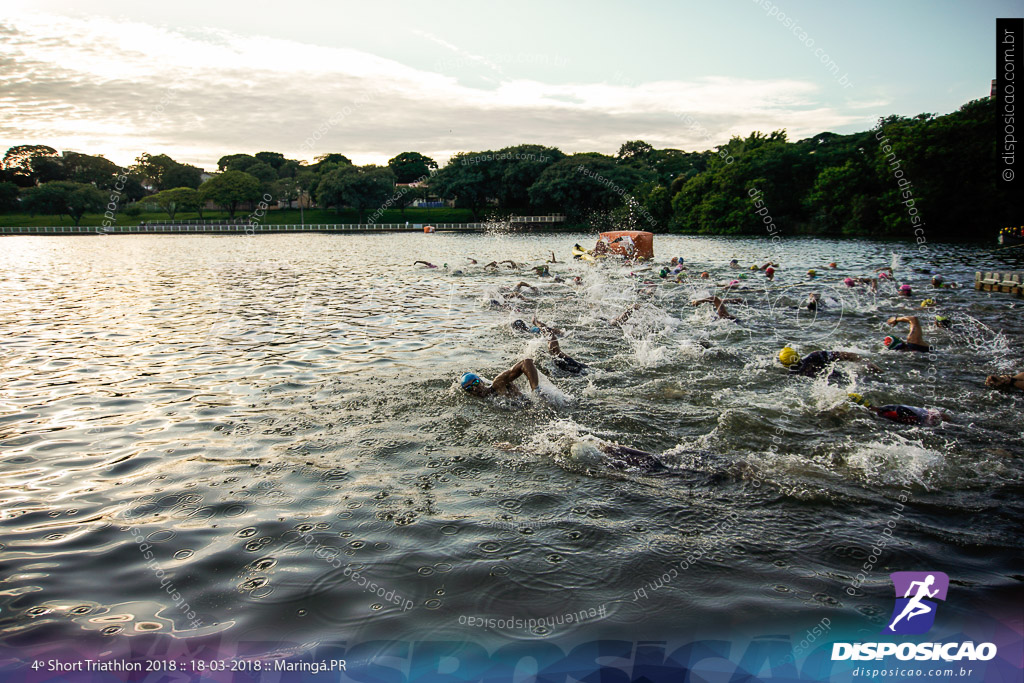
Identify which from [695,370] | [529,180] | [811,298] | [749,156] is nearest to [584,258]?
[811,298]

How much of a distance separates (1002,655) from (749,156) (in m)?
63.2

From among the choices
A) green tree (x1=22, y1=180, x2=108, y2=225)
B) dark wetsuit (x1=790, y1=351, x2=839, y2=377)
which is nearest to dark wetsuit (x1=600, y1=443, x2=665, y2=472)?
dark wetsuit (x1=790, y1=351, x2=839, y2=377)

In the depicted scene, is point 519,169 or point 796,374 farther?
point 519,169

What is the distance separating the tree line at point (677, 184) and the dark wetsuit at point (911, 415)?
47129 mm

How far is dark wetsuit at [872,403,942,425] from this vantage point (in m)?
6.96

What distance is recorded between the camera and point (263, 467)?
5.91 m

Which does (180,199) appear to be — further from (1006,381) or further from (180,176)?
(1006,381)

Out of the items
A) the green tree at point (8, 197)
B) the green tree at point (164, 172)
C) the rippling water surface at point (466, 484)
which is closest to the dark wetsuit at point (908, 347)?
the rippling water surface at point (466, 484)

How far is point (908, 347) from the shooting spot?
10609mm

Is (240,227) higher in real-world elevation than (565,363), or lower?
higher

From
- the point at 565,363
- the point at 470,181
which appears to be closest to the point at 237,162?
the point at 470,181

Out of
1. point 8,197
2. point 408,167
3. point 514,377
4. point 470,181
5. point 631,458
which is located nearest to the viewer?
point 631,458

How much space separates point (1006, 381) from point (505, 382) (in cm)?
727

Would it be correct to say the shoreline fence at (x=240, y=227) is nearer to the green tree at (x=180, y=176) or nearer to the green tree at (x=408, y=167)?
the green tree at (x=180, y=176)
